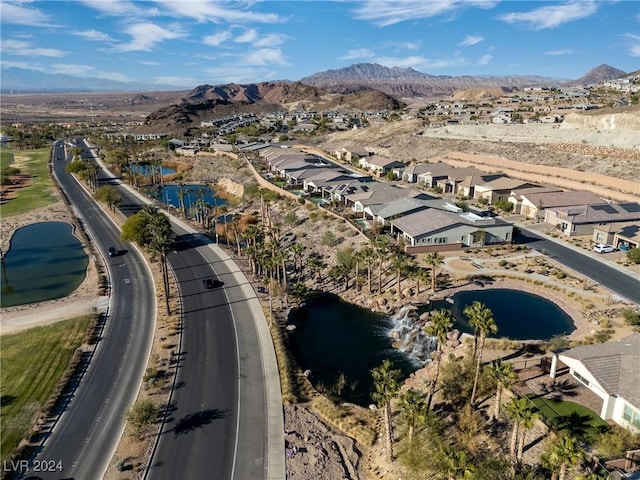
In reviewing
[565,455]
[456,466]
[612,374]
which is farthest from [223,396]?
[612,374]

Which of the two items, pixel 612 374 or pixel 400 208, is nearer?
pixel 612 374

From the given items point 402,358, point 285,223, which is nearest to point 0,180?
point 285,223

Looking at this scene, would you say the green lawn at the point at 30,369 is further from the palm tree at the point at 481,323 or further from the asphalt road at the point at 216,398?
the palm tree at the point at 481,323

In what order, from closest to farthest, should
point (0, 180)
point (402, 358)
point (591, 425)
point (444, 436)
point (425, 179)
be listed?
1. point (591, 425)
2. point (444, 436)
3. point (402, 358)
4. point (425, 179)
5. point (0, 180)

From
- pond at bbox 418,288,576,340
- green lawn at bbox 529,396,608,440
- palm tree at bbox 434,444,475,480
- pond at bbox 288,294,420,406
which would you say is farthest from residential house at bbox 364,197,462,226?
palm tree at bbox 434,444,475,480

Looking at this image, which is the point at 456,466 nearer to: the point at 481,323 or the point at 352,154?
the point at 481,323

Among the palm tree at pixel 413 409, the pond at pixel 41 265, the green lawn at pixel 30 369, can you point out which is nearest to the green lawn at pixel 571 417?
the palm tree at pixel 413 409

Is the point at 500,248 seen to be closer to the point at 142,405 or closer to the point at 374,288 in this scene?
the point at 374,288
